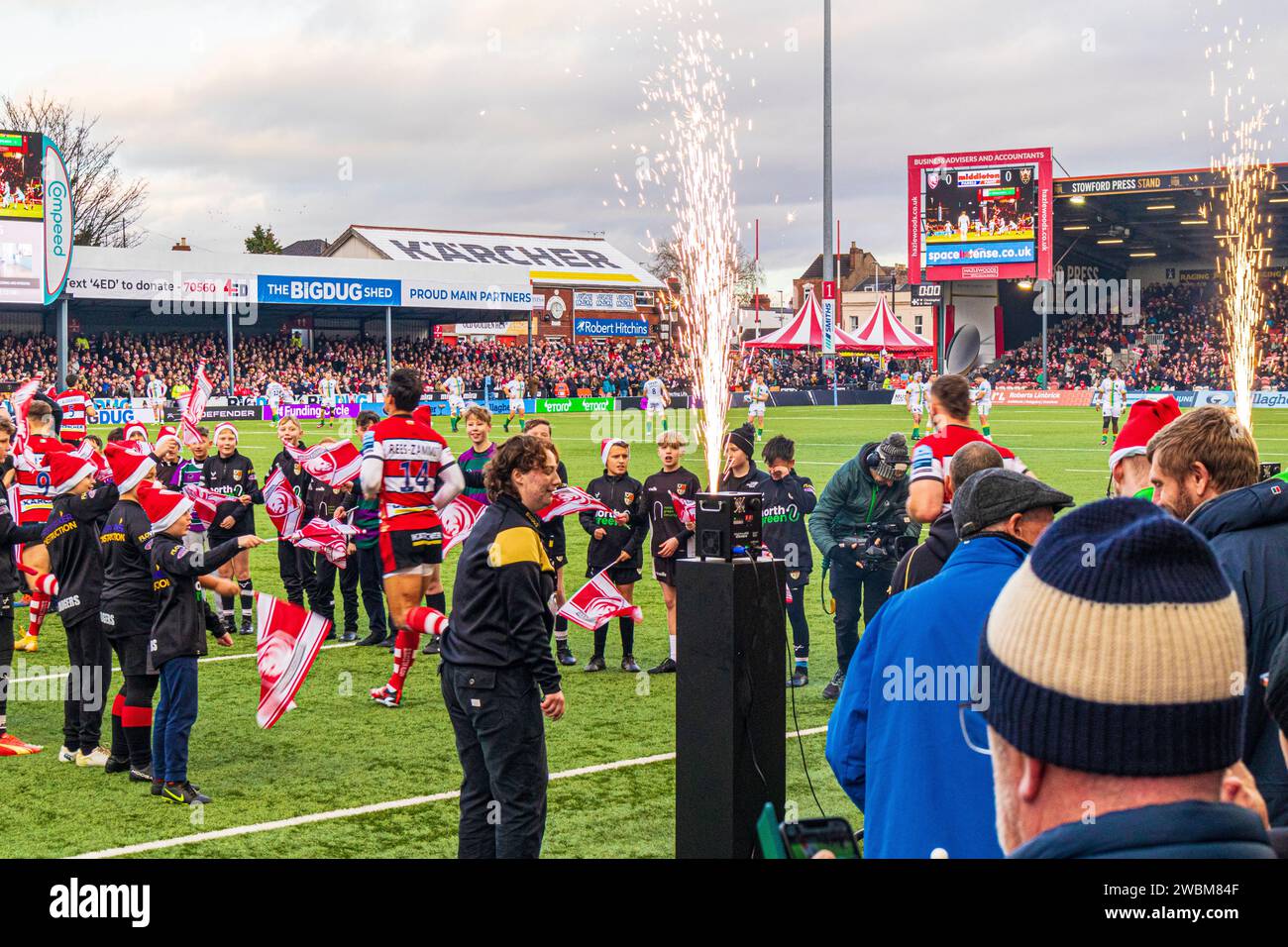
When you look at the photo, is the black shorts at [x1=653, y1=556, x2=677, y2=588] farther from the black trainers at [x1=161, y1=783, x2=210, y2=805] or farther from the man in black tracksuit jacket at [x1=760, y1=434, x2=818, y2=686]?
the black trainers at [x1=161, y1=783, x2=210, y2=805]

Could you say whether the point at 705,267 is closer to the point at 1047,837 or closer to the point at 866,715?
the point at 866,715

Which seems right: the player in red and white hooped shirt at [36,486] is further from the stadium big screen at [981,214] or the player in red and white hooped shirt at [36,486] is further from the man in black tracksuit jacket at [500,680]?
the stadium big screen at [981,214]

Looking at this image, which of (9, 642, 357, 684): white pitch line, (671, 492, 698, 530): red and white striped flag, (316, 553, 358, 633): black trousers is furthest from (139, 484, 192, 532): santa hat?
(316, 553, 358, 633): black trousers

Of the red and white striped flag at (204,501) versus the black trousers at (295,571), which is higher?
the red and white striped flag at (204,501)

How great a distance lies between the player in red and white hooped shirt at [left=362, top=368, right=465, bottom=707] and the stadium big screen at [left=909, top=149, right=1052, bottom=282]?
159 ft

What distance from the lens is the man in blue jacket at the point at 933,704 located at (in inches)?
130

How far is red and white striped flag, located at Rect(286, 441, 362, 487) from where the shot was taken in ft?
34.9

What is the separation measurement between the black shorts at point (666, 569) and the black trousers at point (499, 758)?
204 inches

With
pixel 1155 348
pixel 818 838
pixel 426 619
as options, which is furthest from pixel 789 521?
pixel 1155 348

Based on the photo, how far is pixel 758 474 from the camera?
34.0 ft
